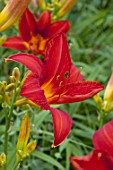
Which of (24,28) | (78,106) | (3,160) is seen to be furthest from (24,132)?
(78,106)

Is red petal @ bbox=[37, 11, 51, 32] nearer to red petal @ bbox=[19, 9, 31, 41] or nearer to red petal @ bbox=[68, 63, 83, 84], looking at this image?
red petal @ bbox=[19, 9, 31, 41]

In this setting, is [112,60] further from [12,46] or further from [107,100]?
[107,100]

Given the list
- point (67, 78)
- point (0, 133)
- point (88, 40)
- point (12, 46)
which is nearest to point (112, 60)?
point (88, 40)

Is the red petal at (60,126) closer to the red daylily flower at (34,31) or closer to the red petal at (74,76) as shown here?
the red petal at (74,76)

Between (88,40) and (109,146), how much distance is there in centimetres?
234

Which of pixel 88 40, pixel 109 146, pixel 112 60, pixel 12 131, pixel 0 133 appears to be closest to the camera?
pixel 109 146

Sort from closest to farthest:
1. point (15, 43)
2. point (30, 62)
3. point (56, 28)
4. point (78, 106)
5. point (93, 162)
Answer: point (93, 162) → point (30, 62) → point (15, 43) → point (56, 28) → point (78, 106)

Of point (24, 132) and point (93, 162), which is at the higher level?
point (24, 132)

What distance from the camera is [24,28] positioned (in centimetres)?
221

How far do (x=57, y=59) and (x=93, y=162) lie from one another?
0.36m

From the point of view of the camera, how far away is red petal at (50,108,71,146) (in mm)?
1187

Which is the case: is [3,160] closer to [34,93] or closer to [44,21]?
[34,93]

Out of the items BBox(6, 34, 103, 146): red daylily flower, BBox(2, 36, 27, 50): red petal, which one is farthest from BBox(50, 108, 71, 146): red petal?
BBox(2, 36, 27, 50): red petal

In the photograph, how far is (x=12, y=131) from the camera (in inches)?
79.7
